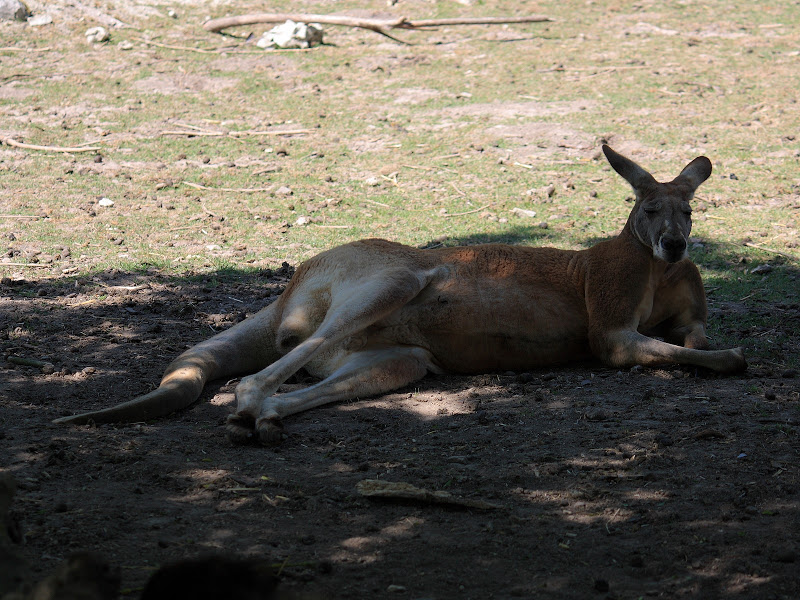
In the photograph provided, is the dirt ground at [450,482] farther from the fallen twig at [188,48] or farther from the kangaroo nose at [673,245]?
→ the fallen twig at [188,48]

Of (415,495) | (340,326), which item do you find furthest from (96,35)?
(415,495)

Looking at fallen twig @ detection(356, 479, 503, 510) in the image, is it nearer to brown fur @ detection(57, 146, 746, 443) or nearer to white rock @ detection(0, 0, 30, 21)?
brown fur @ detection(57, 146, 746, 443)

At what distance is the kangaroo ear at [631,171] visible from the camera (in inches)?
196

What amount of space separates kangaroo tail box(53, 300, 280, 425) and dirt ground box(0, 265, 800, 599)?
77 millimetres

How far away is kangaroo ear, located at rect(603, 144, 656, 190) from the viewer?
4.98 meters

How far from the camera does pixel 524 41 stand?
470 inches

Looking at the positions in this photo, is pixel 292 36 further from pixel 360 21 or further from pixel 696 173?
pixel 696 173

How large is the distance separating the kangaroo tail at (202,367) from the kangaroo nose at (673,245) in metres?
2.12

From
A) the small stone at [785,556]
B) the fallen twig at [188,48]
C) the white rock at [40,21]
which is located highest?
the white rock at [40,21]

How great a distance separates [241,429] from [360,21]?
947cm

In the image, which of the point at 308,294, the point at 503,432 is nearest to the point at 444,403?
the point at 503,432

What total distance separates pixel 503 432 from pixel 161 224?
15.1 ft

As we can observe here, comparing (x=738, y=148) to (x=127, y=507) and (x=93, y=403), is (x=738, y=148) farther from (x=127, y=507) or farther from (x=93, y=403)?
(x=127, y=507)

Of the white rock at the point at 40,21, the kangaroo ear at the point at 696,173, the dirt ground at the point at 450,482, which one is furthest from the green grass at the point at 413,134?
the dirt ground at the point at 450,482
